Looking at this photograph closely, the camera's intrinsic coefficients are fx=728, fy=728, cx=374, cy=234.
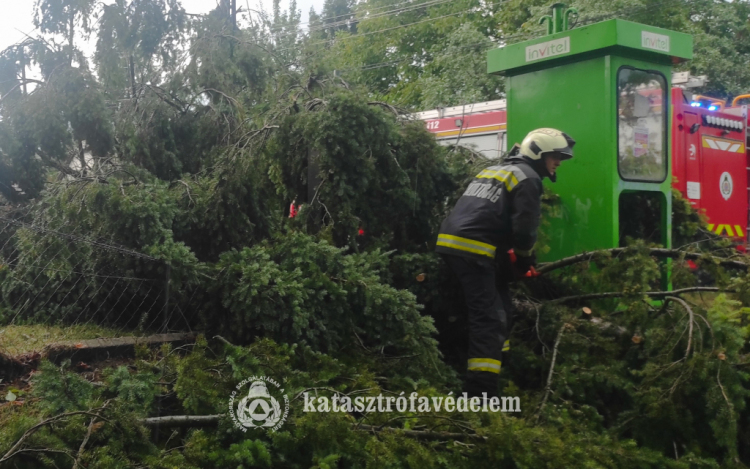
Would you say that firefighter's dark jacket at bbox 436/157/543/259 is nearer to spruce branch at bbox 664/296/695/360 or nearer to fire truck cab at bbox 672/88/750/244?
spruce branch at bbox 664/296/695/360

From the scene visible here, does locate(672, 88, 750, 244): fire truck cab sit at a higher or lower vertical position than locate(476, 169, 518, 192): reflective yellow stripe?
higher

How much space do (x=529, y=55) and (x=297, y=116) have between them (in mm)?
1865

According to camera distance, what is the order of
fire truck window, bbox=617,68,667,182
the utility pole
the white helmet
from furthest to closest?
the utility pole → fire truck window, bbox=617,68,667,182 → the white helmet

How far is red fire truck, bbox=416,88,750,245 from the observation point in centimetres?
845

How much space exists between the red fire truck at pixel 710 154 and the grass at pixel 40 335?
4908 mm

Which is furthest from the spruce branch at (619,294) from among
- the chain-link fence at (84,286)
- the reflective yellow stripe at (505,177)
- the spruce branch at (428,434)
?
the chain-link fence at (84,286)

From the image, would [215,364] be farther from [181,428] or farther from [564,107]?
[564,107]

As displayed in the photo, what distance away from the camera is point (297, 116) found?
5.00 metres

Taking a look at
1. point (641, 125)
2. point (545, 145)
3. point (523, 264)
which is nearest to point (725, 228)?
point (641, 125)

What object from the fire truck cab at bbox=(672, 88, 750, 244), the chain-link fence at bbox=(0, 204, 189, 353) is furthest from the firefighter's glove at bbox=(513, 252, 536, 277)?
the fire truck cab at bbox=(672, 88, 750, 244)

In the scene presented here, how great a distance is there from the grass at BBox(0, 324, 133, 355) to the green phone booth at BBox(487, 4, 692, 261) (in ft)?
10.4

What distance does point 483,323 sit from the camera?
13.6 ft

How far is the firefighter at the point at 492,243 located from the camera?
4094 mm

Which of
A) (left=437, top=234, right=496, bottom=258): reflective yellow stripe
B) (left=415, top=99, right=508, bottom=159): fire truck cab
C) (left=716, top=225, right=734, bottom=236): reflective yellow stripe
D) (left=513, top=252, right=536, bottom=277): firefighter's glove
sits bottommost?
(left=513, top=252, right=536, bottom=277): firefighter's glove
